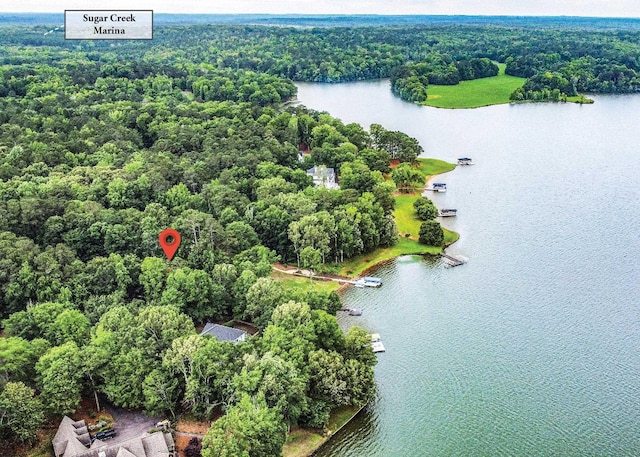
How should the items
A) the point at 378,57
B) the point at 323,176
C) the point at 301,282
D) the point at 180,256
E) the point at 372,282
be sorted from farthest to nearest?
the point at 378,57, the point at 323,176, the point at 372,282, the point at 301,282, the point at 180,256

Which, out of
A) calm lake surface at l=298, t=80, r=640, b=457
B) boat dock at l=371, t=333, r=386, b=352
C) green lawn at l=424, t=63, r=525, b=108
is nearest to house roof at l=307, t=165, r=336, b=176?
calm lake surface at l=298, t=80, r=640, b=457

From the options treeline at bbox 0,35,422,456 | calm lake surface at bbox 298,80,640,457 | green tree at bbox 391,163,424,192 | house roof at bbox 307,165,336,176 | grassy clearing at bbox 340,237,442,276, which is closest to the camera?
treeline at bbox 0,35,422,456

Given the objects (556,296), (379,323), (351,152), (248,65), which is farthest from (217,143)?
(248,65)

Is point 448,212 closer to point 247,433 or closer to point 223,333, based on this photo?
point 223,333

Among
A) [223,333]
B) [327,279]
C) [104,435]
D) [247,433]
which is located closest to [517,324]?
[327,279]

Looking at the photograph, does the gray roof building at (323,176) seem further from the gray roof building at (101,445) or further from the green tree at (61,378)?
the gray roof building at (101,445)

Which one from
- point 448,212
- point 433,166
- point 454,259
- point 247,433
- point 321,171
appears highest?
point 321,171

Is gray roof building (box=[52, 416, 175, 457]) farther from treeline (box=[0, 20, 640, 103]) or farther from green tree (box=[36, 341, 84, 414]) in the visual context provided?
treeline (box=[0, 20, 640, 103])

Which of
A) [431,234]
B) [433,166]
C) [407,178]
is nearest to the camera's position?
[431,234]
